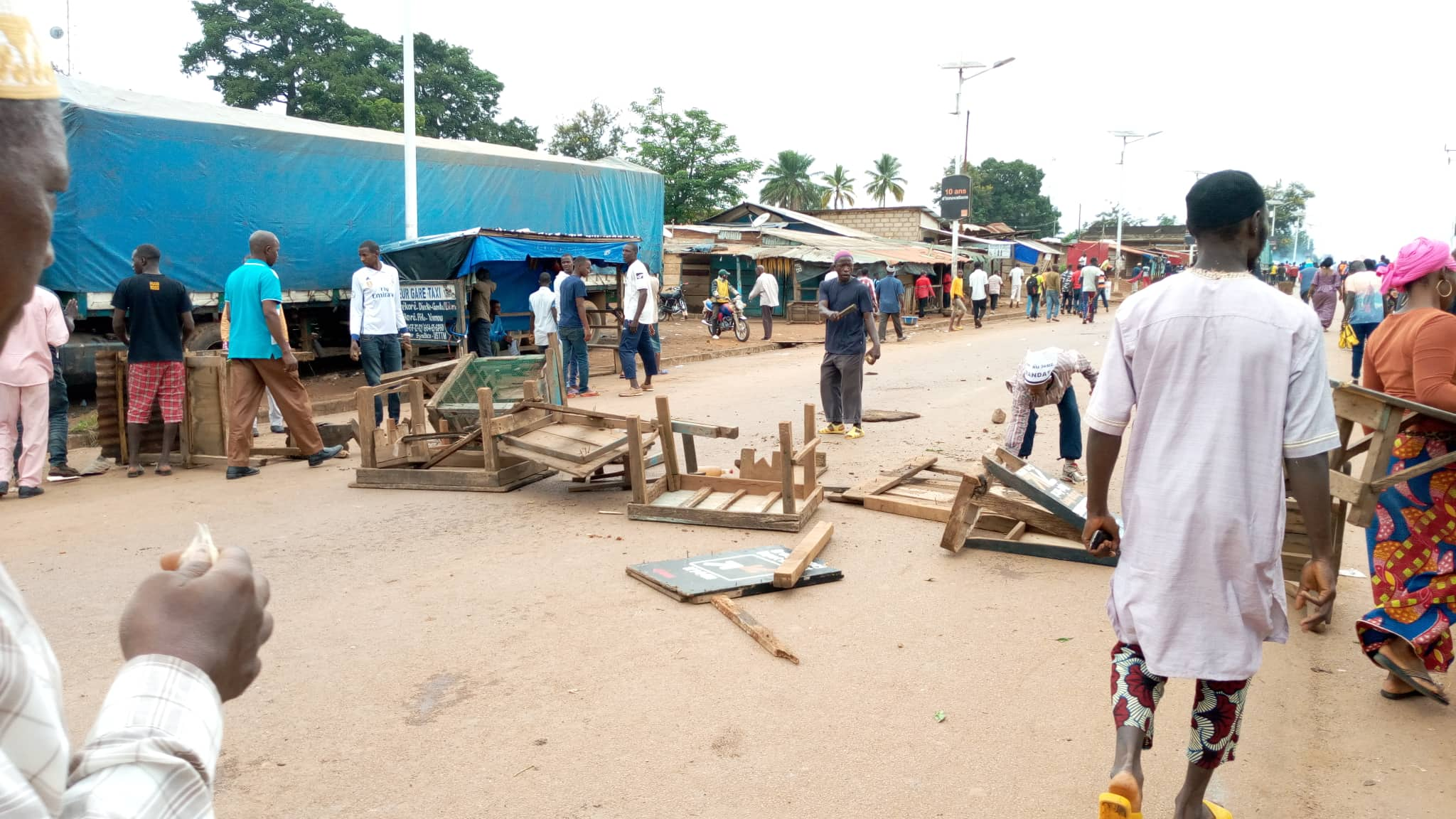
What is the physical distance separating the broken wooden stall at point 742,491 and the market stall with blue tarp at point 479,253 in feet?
26.4

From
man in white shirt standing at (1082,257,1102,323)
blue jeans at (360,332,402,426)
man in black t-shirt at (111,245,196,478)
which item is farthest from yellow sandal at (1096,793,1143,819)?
man in white shirt standing at (1082,257,1102,323)

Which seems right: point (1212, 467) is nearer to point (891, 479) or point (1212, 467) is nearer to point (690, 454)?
point (891, 479)

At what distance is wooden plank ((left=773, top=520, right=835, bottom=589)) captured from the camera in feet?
17.0

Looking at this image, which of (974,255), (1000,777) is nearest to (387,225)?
(1000,777)

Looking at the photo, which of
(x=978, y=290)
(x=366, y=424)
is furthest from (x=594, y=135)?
(x=366, y=424)

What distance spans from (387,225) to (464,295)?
9.67 feet

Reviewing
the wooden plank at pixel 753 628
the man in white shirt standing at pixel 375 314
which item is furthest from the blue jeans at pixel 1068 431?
the man in white shirt standing at pixel 375 314

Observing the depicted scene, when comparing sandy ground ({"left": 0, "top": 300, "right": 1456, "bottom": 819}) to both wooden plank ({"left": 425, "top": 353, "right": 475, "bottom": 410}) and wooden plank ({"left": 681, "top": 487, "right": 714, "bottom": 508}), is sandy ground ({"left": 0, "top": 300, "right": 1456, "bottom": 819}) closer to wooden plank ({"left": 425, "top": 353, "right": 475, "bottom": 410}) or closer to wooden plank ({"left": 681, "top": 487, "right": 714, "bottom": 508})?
wooden plank ({"left": 681, "top": 487, "right": 714, "bottom": 508})

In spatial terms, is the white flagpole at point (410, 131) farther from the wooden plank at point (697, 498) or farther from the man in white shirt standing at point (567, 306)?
the wooden plank at point (697, 498)

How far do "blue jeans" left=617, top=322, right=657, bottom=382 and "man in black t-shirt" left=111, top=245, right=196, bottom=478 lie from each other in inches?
233

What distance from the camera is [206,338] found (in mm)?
13242

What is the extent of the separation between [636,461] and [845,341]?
3.67 m

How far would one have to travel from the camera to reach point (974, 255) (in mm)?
39656

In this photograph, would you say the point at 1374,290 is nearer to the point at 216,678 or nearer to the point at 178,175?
the point at 216,678
